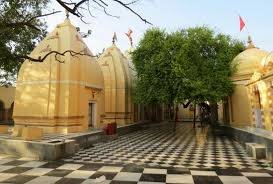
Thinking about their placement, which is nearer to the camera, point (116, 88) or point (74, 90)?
point (74, 90)

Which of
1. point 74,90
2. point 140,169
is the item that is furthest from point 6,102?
point 140,169

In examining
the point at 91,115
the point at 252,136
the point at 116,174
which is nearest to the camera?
the point at 116,174

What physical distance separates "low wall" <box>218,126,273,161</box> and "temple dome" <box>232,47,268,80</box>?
3.40m

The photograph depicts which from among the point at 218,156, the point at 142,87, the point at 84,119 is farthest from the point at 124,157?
the point at 142,87

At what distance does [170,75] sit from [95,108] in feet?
17.7

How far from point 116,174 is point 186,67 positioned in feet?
33.3

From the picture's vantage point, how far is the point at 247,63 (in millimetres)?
15906

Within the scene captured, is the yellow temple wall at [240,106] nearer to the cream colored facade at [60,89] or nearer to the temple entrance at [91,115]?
the cream colored facade at [60,89]

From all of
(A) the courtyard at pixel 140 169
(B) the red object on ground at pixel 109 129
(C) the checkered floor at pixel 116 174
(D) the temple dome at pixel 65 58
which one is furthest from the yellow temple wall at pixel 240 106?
(D) the temple dome at pixel 65 58

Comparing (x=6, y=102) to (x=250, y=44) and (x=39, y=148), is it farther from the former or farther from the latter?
(x=250, y=44)

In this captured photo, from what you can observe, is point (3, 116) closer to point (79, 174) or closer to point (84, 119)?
point (84, 119)

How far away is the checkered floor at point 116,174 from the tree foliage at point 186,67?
8.20 m

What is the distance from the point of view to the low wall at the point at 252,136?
889cm

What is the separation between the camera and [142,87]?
18.2m
